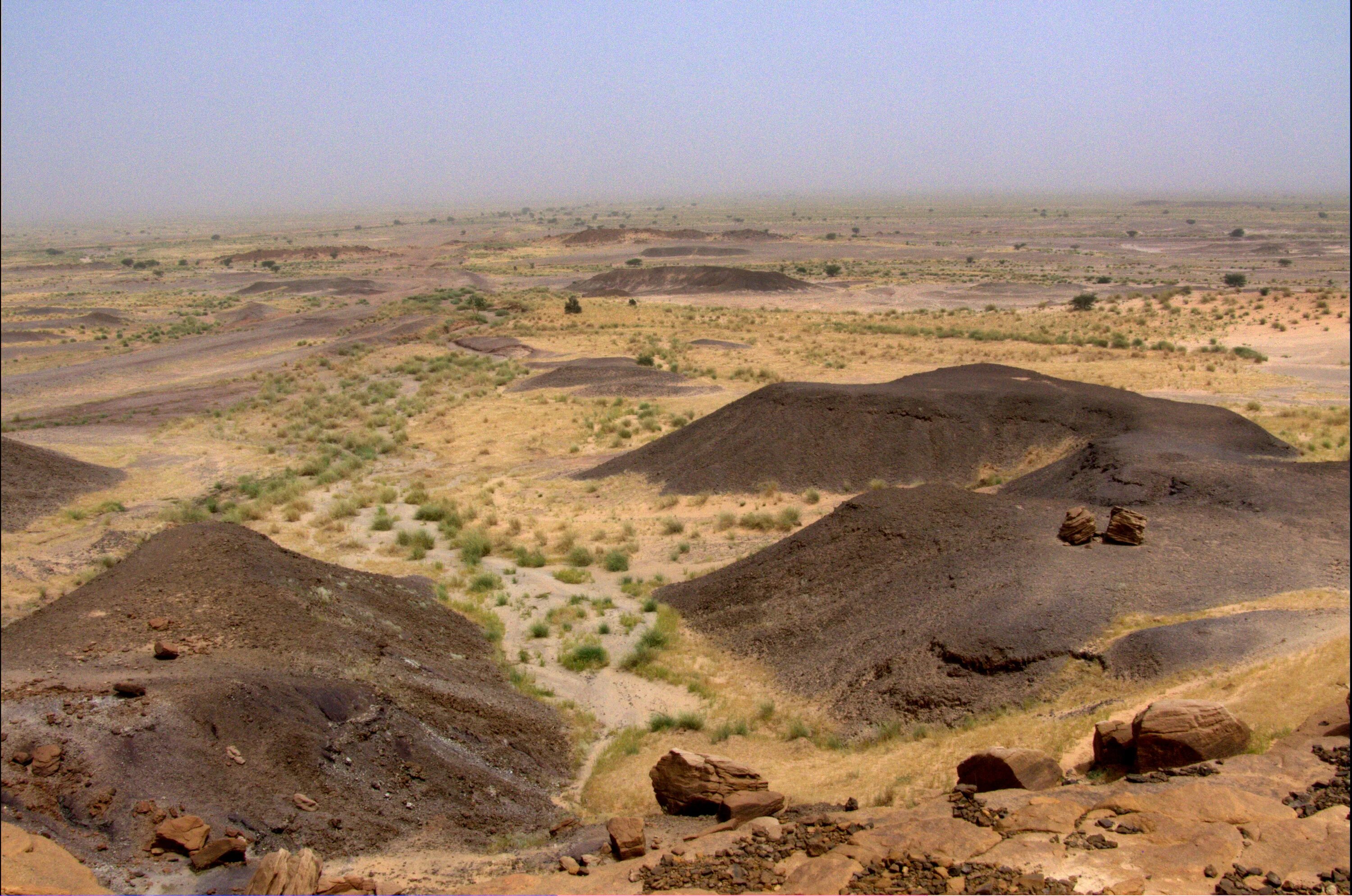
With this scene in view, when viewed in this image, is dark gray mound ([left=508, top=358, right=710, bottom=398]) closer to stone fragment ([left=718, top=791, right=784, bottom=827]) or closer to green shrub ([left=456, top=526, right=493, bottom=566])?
green shrub ([left=456, top=526, right=493, bottom=566])

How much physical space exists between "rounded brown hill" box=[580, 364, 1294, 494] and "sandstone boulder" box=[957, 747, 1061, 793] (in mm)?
16049

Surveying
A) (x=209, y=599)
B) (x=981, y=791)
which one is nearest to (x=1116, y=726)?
(x=981, y=791)

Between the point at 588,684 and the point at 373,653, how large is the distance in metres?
3.67

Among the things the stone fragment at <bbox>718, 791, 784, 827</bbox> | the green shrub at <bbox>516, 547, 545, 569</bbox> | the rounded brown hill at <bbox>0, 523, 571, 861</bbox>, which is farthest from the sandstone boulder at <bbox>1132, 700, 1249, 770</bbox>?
the green shrub at <bbox>516, 547, 545, 569</bbox>

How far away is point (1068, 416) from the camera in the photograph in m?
25.5

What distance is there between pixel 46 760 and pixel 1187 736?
10764 mm

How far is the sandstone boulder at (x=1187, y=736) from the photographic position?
8359mm

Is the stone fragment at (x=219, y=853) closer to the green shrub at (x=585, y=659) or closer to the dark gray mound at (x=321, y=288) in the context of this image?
the green shrub at (x=585, y=659)

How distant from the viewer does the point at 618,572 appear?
2064 centimetres

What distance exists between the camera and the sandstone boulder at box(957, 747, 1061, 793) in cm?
849

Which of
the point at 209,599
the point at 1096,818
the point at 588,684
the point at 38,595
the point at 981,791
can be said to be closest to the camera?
the point at 1096,818

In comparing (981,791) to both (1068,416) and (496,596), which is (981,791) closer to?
(496,596)

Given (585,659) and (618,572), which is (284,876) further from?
(618,572)

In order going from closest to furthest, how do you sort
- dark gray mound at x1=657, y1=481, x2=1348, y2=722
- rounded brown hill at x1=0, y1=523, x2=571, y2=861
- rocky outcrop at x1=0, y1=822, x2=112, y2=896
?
rocky outcrop at x1=0, y1=822, x2=112, y2=896 → rounded brown hill at x1=0, y1=523, x2=571, y2=861 → dark gray mound at x1=657, y1=481, x2=1348, y2=722
